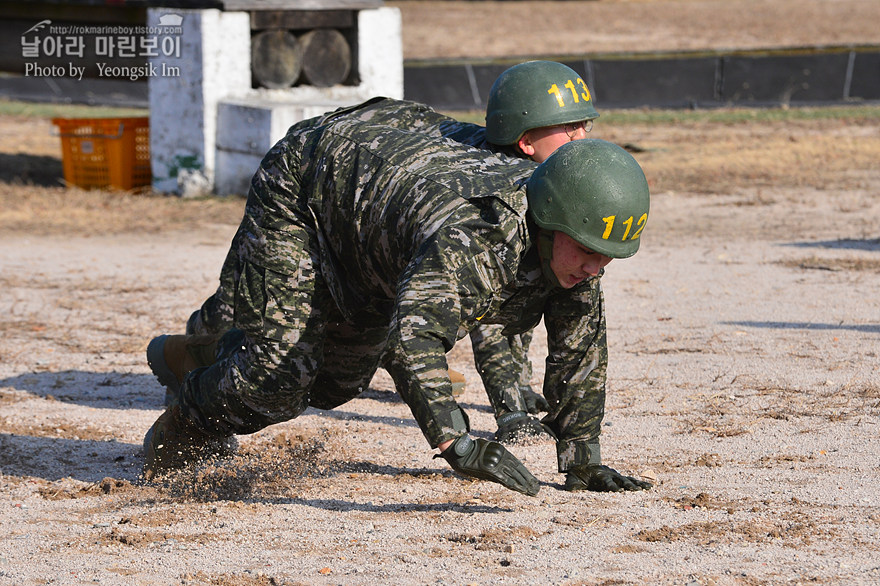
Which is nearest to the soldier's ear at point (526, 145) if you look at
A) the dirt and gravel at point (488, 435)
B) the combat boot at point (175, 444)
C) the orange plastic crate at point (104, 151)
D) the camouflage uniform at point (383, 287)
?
the camouflage uniform at point (383, 287)

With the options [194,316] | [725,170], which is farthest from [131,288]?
[725,170]

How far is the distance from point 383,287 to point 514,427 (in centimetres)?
144

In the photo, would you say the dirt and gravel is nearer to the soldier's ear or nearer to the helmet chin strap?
the helmet chin strap

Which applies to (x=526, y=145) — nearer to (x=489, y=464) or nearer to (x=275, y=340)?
(x=275, y=340)

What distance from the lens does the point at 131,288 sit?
344 inches

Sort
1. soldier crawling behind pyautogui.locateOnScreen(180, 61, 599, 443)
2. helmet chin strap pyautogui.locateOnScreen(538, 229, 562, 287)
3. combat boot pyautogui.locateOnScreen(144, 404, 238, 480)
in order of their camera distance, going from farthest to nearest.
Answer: soldier crawling behind pyautogui.locateOnScreen(180, 61, 599, 443)
combat boot pyautogui.locateOnScreen(144, 404, 238, 480)
helmet chin strap pyautogui.locateOnScreen(538, 229, 562, 287)

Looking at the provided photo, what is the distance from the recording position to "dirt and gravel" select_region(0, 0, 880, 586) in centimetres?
387

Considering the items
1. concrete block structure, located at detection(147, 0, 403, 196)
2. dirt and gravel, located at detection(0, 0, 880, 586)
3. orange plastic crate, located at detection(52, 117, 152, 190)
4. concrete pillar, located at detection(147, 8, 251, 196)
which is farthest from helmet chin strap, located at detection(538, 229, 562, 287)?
orange plastic crate, located at detection(52, 117, 152, 190)

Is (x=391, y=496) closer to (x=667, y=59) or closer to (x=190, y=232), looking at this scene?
(x=190, y=232)

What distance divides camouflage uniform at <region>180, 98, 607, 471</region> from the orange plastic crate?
849 cm

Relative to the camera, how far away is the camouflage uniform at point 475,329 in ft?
15.8

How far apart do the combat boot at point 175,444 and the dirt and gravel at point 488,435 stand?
0.10 meters

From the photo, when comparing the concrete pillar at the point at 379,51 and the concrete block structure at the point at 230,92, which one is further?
the concrete pillar at the point at 379,51

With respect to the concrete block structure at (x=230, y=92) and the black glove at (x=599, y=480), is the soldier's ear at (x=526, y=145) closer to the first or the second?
the black glove at (x=599, y=480)
